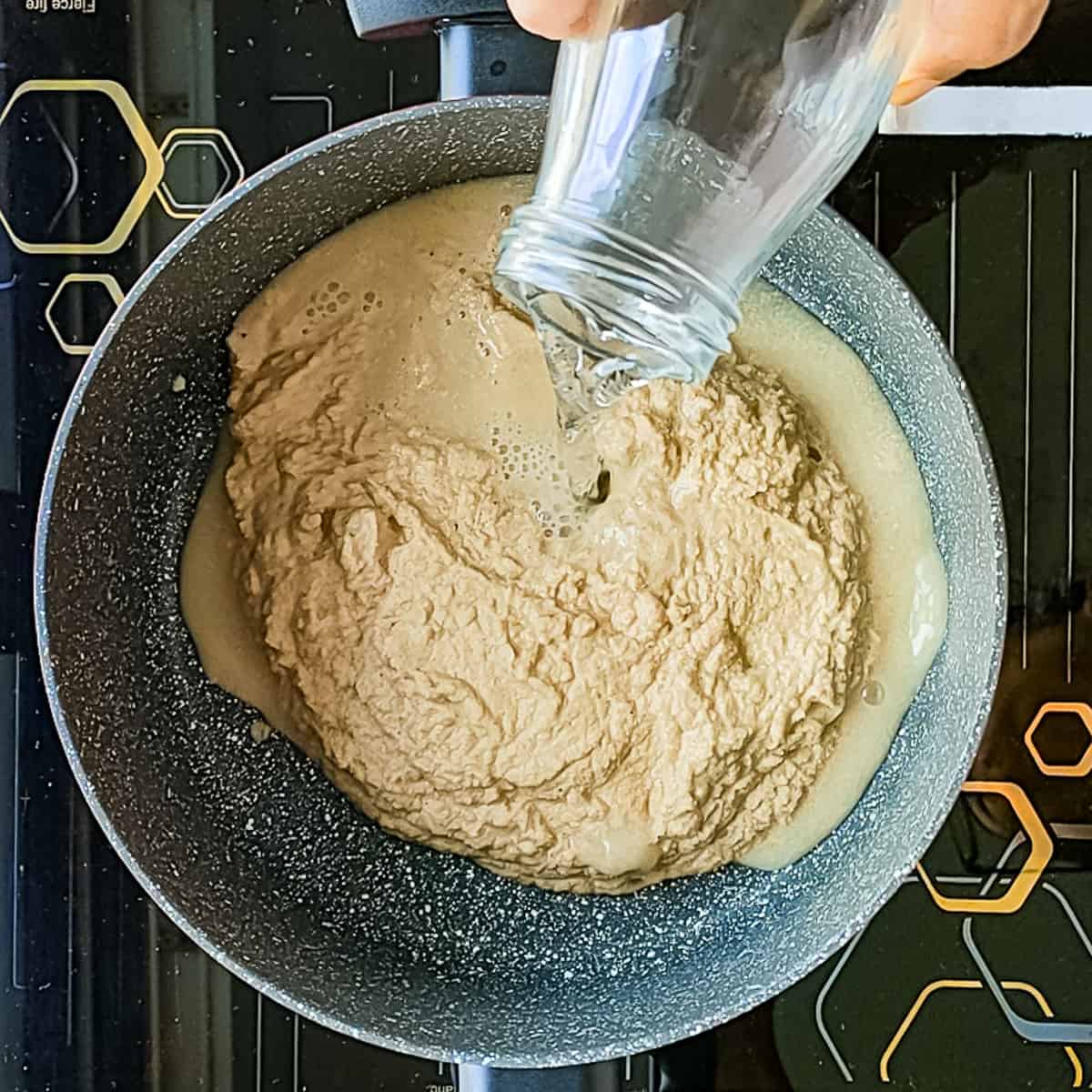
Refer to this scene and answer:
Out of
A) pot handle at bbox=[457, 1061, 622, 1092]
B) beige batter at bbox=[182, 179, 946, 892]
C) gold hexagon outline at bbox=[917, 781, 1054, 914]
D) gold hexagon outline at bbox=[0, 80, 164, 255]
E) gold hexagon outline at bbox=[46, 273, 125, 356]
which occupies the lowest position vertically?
pot handle at bbox=[457, 1061, 622, 1092]

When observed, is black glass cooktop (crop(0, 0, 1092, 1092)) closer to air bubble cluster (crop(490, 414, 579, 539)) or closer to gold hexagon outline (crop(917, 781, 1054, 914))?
gold hexagon outline (crop(917, 781, 1054, 914))

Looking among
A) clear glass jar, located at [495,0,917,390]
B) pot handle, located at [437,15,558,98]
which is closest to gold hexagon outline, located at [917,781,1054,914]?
clear glass jar, located at [495,0,917,390]

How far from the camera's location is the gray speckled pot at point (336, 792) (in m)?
0.72

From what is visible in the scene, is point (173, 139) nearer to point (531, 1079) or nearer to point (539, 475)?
point (539, 475)

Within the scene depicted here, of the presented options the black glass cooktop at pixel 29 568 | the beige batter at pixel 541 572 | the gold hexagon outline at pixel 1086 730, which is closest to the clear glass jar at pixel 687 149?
the beige batter at pixel 541 572

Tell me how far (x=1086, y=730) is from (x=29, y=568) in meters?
0.70

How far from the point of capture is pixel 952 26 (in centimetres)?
64

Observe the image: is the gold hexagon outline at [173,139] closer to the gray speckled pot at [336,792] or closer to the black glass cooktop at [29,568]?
the black glass cooktop at [29,568]

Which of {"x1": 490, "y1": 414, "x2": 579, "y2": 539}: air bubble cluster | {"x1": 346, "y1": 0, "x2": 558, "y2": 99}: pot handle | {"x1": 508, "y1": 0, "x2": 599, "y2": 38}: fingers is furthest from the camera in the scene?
{"x1": 490, "y1": 414, "x2": 579, "y2": 539}: air bubble cluster

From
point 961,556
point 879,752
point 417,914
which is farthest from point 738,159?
point 417,914

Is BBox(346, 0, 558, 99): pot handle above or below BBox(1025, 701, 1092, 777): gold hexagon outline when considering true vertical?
above

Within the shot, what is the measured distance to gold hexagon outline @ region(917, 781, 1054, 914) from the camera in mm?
907

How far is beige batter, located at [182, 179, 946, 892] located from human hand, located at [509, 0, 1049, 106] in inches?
7.7

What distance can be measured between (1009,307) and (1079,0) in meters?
0.20
